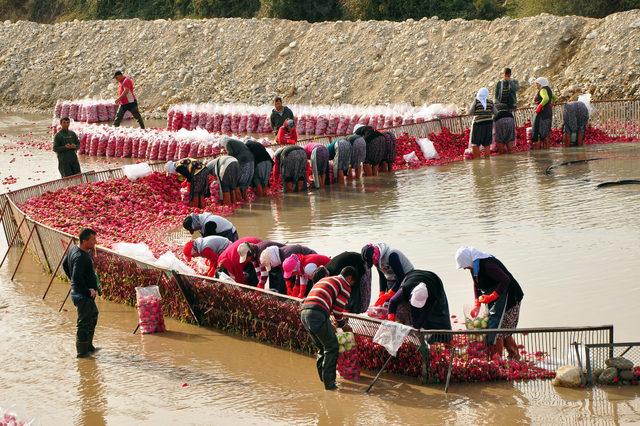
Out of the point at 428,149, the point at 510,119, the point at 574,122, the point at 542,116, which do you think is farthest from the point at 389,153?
the point at 574,122

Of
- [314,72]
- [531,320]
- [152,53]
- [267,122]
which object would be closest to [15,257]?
[531,320]

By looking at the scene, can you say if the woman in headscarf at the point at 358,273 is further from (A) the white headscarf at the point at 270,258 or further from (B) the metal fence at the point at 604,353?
(B) the metal fence at the point at 604,353

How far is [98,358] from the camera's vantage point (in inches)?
534

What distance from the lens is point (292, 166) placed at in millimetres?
22453

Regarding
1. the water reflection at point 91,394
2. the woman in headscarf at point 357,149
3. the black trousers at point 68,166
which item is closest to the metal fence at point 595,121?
the woman in headscarf at point 357,149

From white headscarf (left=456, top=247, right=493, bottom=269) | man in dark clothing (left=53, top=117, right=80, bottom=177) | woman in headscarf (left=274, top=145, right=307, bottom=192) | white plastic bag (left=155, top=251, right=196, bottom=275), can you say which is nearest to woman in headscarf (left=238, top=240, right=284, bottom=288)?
white plastic bag (left=155, top=251, right=196, bottom=275)

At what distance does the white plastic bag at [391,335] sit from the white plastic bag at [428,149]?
44.6ft

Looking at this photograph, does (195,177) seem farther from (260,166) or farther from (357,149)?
(357,149)

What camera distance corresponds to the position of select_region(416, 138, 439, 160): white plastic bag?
25.2 meters

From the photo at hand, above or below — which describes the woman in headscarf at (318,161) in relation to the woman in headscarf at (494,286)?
above

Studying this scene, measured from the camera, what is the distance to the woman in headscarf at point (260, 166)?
865 inches

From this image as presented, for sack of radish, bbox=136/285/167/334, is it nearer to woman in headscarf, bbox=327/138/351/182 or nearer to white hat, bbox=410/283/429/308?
white hat, bbox=410/283/429/308

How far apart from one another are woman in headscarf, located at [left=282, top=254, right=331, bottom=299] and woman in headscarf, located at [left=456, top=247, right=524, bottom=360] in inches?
77.6

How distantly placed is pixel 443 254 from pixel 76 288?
5356 millimetres
